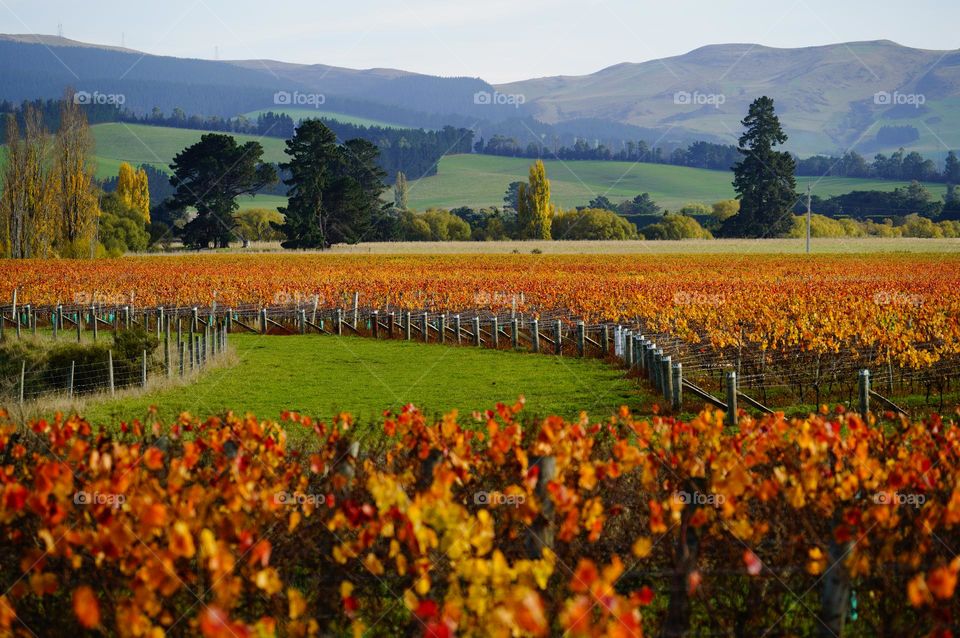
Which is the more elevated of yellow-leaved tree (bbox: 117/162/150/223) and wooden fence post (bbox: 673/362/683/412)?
yellow-leaved tree (bbox: 117/162/150/223)

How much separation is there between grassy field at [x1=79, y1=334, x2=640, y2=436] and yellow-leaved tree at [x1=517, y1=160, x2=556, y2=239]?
8248 cm

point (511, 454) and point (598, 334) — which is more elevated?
point (511, 454)

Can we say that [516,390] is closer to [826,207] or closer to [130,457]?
[130,457]

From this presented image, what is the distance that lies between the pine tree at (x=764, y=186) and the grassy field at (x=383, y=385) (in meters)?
82.3

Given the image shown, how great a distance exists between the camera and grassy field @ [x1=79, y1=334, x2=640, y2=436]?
717 inches

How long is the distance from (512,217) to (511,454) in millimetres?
116567

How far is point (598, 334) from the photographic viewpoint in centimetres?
2894

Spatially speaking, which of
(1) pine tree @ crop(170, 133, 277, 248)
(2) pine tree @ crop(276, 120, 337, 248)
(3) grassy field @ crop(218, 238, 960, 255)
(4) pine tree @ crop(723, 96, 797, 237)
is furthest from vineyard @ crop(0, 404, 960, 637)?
(4) pine tree @ crop(723, 96, 797, 237)

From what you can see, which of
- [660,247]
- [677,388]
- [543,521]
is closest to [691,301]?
[677,388]

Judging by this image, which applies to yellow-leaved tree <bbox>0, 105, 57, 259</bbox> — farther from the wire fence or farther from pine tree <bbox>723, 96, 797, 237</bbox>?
pine tree <bbox>723, 96, 797, 237</bbox>

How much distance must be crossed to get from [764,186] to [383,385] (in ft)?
295

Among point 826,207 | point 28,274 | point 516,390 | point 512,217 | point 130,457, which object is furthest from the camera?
point 826,207

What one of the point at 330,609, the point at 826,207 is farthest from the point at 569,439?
the point at 826,207

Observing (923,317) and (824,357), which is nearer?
(824,357)
